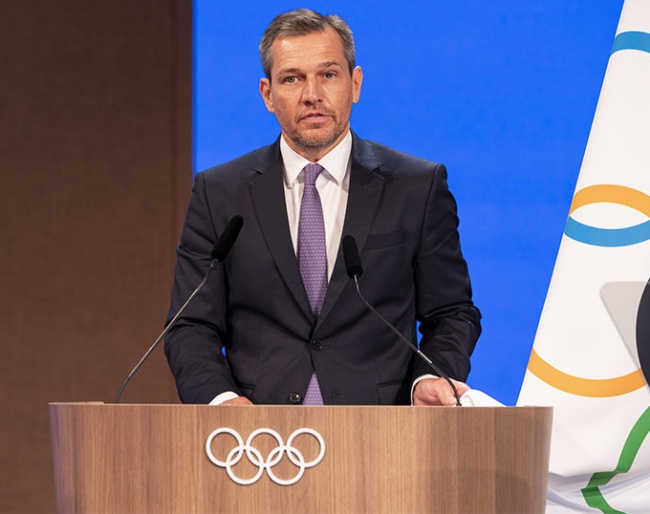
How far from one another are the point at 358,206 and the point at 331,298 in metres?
0.24

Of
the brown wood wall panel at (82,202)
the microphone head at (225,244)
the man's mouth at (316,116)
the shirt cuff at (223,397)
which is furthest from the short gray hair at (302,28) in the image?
the brown wood wall panel at (82,202)

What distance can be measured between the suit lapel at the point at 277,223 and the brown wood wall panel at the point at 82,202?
1.09m

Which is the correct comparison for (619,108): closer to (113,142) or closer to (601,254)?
(601,254)

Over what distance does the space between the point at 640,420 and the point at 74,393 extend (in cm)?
188

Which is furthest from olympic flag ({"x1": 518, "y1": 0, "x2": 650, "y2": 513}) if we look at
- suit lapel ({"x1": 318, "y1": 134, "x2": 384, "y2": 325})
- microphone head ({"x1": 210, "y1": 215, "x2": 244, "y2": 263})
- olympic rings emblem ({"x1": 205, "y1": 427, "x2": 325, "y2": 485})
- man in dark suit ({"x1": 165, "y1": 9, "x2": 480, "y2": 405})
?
olympic rings emblem ({"x1": 205, "y1": 427, "x2": 325, "y2": 485})

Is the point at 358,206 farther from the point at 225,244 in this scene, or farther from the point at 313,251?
the point at 225,244

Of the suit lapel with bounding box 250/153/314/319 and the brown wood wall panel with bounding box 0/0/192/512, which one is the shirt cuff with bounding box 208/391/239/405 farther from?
the brown wood wall panel with bounding box 0/0/192/512

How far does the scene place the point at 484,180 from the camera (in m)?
3.12

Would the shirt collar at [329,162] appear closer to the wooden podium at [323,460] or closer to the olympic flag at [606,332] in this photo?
the olympic flag at [606,332]

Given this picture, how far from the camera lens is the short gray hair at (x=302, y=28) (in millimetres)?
2215

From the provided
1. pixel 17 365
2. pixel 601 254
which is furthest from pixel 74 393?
pixel 601 254

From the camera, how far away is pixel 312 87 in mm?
2174

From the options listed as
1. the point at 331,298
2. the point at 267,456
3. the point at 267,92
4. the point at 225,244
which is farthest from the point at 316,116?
the point at 267,456

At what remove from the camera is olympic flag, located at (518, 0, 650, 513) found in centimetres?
268
